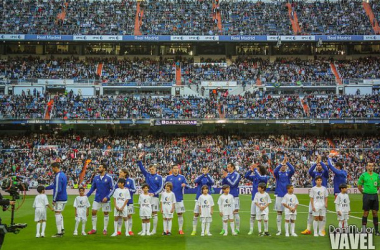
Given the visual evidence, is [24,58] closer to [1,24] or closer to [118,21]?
[1,24]

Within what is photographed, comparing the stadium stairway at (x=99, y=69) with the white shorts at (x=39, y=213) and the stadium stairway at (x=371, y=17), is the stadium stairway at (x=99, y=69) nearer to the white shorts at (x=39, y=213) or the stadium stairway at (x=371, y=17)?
the stadium stairway at (x=371, y=17)

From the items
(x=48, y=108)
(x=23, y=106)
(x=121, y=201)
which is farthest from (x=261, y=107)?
(x=121, y=201)

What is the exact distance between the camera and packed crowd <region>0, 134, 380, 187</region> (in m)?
45.3

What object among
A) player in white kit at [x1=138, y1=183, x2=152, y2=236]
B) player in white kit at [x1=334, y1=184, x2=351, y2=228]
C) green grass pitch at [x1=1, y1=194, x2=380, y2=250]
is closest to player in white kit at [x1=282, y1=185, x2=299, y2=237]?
green grass pitch at [x1=1, y1=194, x2=380, y2=250]

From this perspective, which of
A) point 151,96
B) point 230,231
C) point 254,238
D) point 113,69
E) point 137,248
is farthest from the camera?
point 113,69

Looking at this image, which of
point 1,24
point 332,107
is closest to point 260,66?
point 332,107

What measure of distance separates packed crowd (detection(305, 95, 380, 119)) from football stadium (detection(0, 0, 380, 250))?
0.55 ft

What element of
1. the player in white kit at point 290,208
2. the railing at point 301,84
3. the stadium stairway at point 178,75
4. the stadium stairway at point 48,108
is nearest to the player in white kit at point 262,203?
the player in white kit at point 290,208

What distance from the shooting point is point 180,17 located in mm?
65500

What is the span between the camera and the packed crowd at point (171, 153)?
45312mm

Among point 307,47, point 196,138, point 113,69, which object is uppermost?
point 307,47

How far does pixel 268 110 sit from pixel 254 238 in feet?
124

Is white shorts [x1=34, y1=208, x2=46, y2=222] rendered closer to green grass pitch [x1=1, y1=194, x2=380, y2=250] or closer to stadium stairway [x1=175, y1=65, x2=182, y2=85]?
green grass pitch [x1=1, y1=194, x2=380, y2=250]

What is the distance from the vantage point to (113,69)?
61.0m
